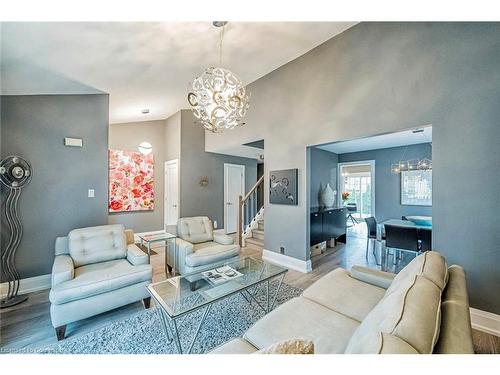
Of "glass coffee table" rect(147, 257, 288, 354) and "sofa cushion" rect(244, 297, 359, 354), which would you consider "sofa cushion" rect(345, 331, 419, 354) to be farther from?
"glass coffee table" rect(147, 257, 288, 354)

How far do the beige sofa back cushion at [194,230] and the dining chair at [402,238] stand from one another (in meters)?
2.95

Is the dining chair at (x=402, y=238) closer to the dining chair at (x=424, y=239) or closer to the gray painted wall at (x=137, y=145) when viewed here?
the dining chair at (x=424, y=239)

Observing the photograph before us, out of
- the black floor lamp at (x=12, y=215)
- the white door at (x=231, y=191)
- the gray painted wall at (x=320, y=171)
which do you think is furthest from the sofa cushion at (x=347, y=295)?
the white door at (x=231, y=191)

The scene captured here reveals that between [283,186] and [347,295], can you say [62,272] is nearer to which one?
[347,295]

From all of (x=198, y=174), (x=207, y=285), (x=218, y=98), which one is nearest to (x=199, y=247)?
(x=207, y=285)

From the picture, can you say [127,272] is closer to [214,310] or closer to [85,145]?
[214,310]

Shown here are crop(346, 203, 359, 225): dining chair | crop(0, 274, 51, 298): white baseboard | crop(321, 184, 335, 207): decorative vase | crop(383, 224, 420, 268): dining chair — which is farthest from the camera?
crop(346, 203, 359, 225): dining chair

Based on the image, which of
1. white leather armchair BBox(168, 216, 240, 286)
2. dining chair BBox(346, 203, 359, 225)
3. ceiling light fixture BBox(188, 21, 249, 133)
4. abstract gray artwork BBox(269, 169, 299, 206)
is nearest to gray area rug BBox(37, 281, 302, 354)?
white leather armchair BBox(168, 216, 240, 286)

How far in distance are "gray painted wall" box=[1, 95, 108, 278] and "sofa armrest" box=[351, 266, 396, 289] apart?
3766 mm

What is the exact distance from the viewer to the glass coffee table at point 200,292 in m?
1.72

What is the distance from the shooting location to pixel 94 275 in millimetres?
2193

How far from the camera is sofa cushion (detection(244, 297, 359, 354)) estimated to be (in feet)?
4.18

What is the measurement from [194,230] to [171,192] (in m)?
2.70
